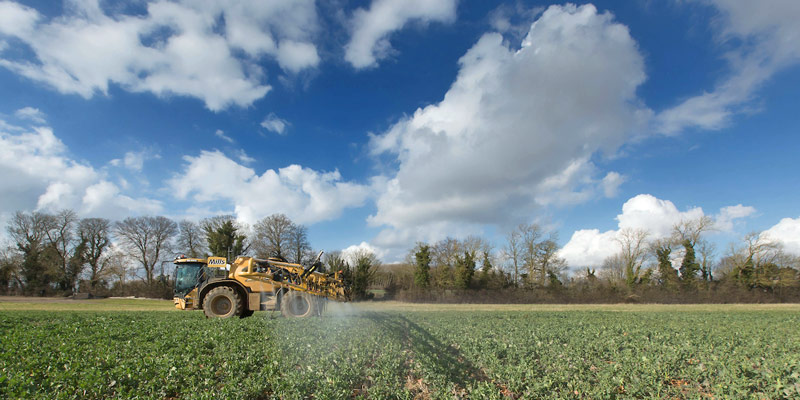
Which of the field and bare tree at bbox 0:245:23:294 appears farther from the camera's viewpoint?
bare tree at bbox 0:245:23:294

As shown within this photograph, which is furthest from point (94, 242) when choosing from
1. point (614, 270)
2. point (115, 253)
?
point (614, 270)

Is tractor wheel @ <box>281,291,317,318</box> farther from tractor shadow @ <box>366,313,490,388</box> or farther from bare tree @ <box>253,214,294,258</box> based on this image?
bare tree @ <box>253,214,294,258</box>

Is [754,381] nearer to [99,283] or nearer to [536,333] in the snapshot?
[536,333]

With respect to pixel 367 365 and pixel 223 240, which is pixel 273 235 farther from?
pixel 367 365

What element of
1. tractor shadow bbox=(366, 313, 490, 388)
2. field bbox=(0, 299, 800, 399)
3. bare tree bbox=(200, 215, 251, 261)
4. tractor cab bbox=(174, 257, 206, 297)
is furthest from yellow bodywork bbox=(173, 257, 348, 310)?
bare tree bbox=(200, 215, 251, 261)

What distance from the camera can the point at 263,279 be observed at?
12984 millimetres

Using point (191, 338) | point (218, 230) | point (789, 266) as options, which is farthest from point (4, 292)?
point (789, 266)

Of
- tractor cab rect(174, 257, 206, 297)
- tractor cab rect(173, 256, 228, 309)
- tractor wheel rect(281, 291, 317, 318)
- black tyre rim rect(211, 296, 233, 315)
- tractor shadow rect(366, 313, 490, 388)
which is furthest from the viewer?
tractor cab rect(174, 257, 206, 297)

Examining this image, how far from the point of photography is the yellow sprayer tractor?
12773 millimetres

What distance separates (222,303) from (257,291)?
1323 millimetres

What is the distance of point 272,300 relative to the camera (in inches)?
511

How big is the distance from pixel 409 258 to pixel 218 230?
82.9 feet

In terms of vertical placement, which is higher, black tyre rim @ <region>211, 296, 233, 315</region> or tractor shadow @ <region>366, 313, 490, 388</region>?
black tyre rim @ <region>211, 296, 233, 315</region>

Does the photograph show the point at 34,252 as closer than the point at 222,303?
No
